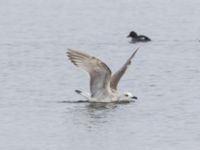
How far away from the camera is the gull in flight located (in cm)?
2245

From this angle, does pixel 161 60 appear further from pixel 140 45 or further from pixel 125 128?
pixel 125 128

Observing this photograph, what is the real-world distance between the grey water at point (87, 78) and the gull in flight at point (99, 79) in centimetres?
32

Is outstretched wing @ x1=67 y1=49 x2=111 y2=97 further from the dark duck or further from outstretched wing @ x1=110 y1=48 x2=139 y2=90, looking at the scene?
the dark duck

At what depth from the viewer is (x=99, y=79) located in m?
22.8

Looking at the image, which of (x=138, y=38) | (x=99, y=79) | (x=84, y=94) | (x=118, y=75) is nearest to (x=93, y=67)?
(x=99, y=79)

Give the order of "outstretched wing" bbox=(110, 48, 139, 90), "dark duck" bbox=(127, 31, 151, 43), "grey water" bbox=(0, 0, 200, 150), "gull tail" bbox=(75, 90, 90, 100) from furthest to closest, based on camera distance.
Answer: "dark duck" bbox=(127, 31, 151, 43), "outstretched wing" bbox=(110, 48, 139, 90), "gull tail" bbox=(75, 90, 90, 100), "grey water" bbox=(0, 0, 200, 150)

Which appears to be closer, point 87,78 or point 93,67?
point 93,67

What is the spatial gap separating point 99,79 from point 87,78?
4027 millimetres

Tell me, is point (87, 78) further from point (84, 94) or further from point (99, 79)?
point (99, 79)

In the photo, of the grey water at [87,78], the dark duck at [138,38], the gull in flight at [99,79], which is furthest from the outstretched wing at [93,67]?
the dark duck at [138,38]

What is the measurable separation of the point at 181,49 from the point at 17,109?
11511 mm

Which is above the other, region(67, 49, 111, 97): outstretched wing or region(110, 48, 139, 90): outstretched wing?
region(67, 49, 111, 97): outstretched wing

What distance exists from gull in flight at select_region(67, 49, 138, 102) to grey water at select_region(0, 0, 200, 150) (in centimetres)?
32

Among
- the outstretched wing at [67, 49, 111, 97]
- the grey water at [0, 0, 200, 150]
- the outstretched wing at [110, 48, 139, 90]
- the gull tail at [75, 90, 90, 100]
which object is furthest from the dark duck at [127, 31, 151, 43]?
the outstretched wing at [67, 49, 111, 97]
